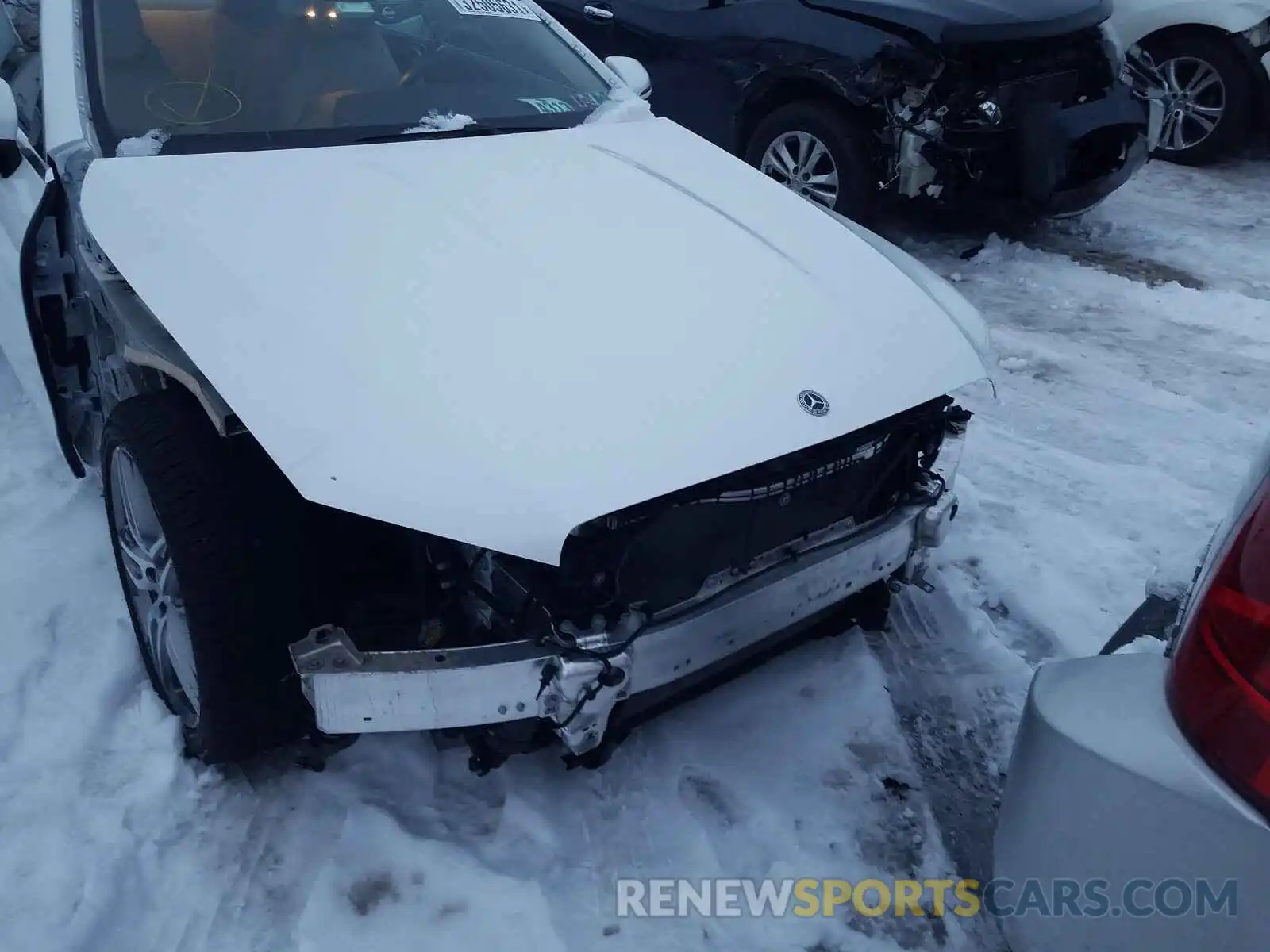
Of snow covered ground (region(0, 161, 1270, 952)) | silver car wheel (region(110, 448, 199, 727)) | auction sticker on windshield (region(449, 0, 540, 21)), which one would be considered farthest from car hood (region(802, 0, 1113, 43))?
silver car wheel (region(110, 448, 199, 727))

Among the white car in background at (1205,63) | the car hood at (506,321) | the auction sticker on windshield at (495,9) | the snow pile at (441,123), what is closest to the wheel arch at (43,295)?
the car hood at (506,321)

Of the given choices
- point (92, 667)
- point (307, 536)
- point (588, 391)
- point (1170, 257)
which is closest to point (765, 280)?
point (588, 391)

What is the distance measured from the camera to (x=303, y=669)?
1871mm

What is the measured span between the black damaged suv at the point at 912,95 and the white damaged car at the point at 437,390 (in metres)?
2.49

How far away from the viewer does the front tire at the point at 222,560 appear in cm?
202

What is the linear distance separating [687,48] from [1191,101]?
408 centimetres

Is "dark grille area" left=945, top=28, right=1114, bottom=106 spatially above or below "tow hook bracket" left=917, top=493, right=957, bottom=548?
above

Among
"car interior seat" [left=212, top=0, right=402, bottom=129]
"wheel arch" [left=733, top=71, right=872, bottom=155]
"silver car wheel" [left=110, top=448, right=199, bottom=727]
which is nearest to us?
"silver car wheel" [left=110, top=448, right=199, bottom=727]

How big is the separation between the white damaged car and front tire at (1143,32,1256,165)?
5668 millimetres

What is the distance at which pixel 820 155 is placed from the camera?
540 cm

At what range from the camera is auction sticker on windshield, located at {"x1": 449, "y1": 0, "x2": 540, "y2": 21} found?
3465 mm

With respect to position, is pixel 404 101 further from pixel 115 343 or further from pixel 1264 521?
pixel 1264 521

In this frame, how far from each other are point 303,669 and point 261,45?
1.99 m

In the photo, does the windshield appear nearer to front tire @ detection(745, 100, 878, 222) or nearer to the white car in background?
front tire @ detection(745, 100, 878, 222)
